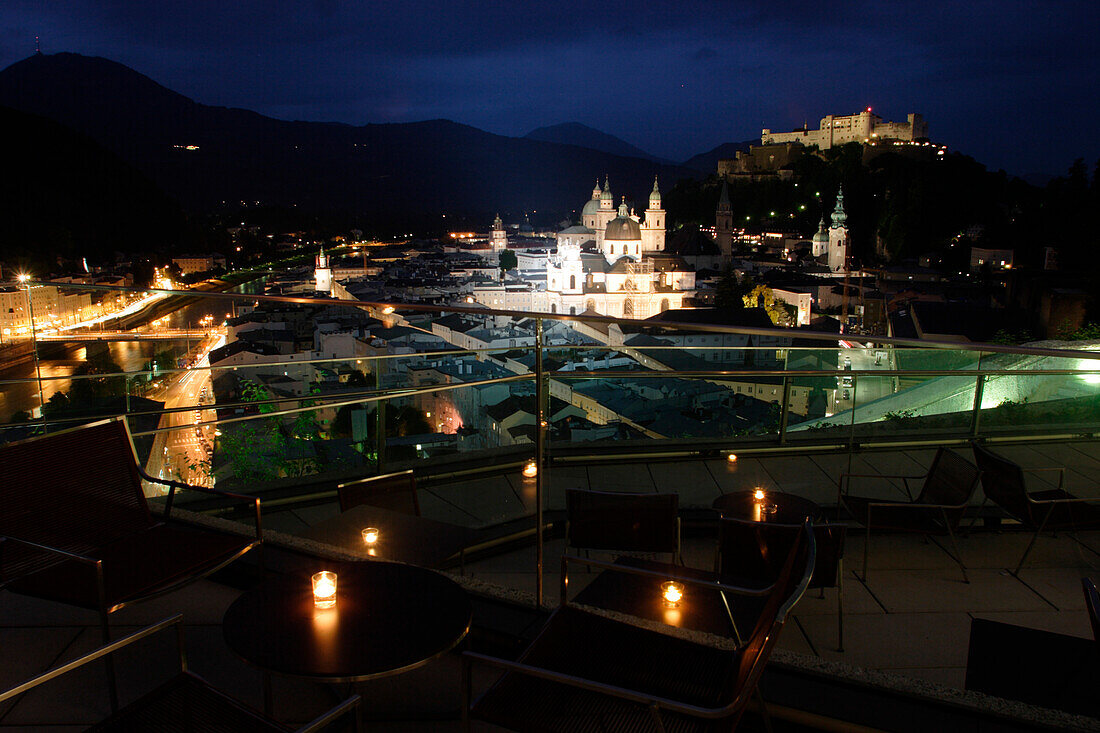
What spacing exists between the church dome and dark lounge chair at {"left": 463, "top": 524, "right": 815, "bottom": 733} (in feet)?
173

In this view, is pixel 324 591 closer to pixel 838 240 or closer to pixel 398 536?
pixel 398 536

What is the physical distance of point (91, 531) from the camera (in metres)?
2.15

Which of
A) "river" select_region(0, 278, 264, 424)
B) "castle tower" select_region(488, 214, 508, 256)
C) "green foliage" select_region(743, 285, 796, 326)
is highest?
"castle tower" select_region(488, 214, 508, 256)

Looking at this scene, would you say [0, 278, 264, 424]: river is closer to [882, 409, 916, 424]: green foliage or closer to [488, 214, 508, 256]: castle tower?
[882, 409, 916, 424]: green foliage

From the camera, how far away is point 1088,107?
126312 mm

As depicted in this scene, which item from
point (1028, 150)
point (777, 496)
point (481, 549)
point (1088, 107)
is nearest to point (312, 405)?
point (481, 549)

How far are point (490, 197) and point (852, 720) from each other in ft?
480

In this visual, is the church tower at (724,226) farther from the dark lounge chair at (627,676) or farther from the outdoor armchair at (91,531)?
the dark lounge chair at (627,676)

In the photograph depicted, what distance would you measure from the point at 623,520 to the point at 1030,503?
69.8 inches

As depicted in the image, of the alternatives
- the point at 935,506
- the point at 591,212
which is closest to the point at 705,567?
the point at 935,506

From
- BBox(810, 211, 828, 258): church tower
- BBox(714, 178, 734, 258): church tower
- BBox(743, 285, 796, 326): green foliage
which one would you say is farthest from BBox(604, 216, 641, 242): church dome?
BBox(810, 211, 828, 258): church tower

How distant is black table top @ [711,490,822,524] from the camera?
9.00 ft

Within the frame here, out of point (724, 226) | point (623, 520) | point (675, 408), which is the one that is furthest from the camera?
point (724, 226)

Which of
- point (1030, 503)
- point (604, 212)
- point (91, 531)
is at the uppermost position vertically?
point (604, 212)
